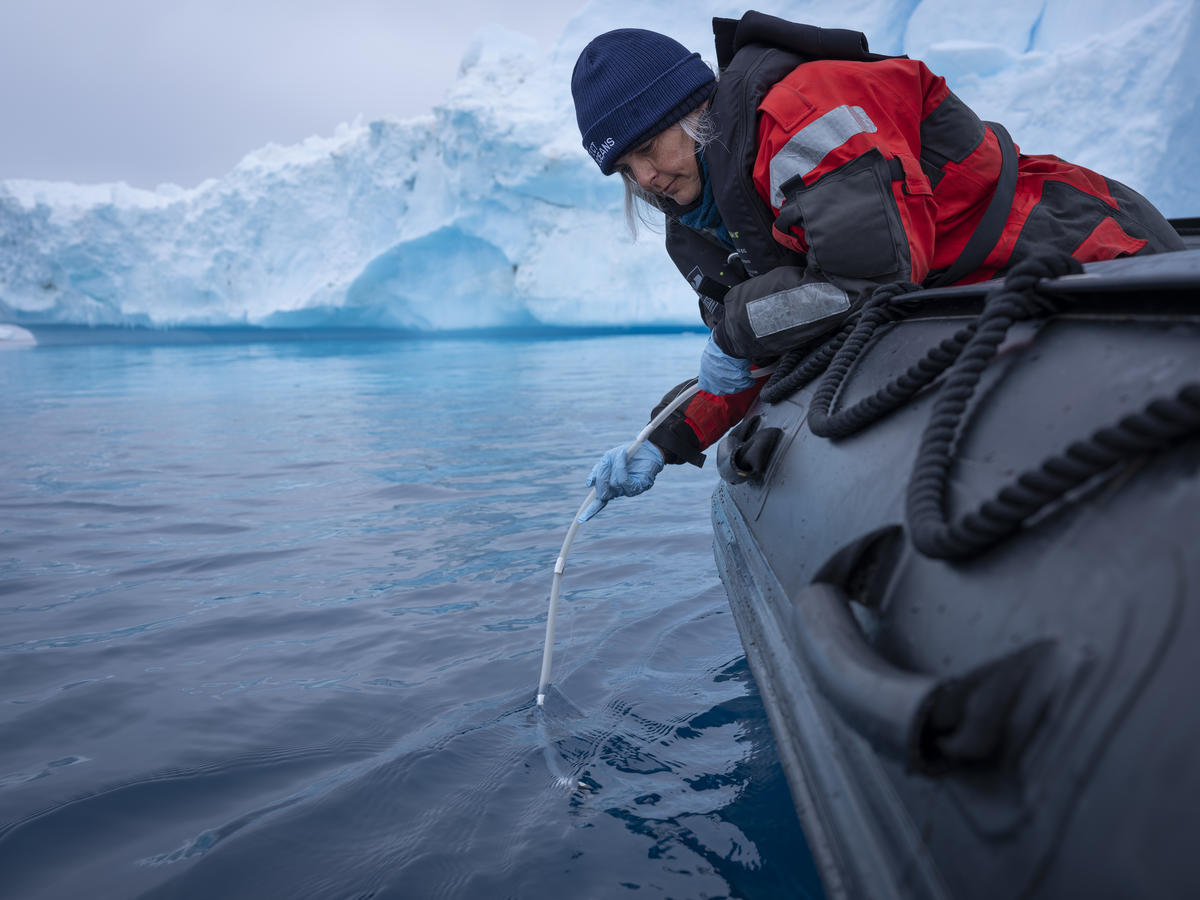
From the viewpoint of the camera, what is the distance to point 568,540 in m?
2.01

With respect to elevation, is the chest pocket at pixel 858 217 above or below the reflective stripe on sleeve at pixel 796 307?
above

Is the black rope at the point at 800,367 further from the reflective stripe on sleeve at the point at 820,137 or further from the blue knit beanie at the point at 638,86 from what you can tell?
the blue knit beanie at the point at 638,86

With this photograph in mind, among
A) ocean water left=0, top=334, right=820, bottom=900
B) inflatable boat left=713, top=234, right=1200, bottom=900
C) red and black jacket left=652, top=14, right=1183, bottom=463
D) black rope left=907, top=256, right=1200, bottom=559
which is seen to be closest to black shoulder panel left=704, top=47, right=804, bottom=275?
red and black jacket left=652, top=14, right=1183, bottom=463

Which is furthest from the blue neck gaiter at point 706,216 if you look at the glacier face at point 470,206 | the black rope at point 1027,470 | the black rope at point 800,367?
the glacier face at point 470,206

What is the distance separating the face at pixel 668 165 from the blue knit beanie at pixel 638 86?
0.13 ft

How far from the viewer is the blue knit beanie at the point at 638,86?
1.71m

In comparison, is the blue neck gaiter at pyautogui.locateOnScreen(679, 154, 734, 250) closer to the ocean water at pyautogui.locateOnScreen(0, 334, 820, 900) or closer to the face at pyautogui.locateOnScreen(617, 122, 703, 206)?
the face at pyautogui.locateOnScreen(617, 122, 703, 206)

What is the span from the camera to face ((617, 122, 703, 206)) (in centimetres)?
178

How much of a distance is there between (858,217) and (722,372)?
28.0 inches

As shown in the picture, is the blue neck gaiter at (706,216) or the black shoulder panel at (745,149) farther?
the blue neck gaiter at (706,216)

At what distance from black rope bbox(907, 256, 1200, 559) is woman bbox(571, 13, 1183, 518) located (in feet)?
1.68

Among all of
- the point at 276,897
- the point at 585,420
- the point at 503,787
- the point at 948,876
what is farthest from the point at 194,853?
the point at 585,420

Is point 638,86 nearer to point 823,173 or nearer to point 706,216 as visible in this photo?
point 706,216

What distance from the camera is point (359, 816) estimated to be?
4.99 ft
